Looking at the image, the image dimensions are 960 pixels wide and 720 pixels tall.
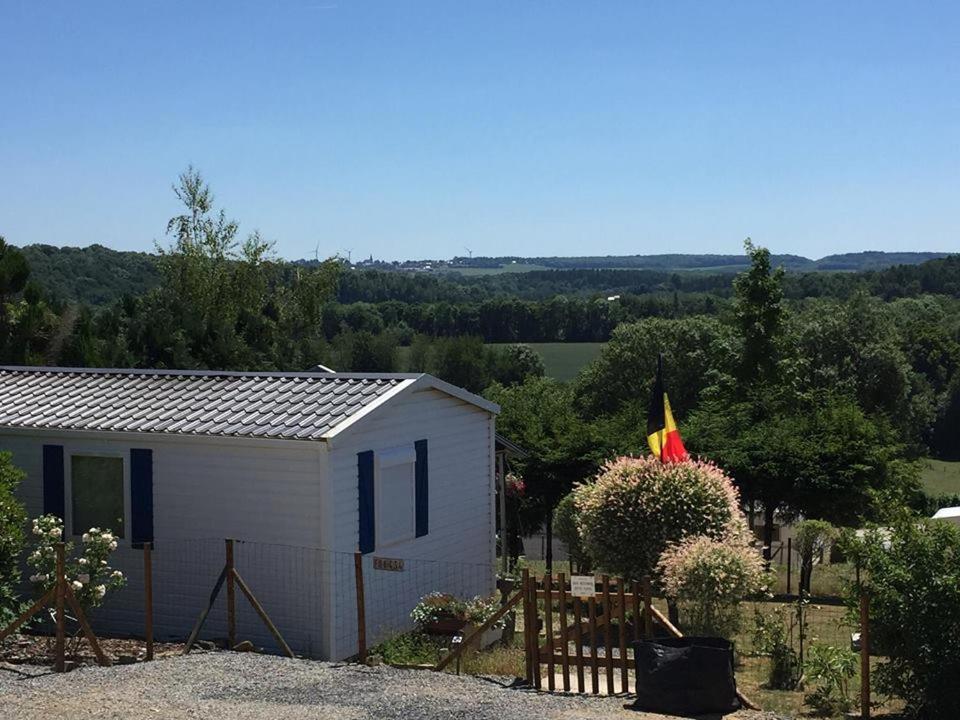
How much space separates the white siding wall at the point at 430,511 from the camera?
508 inches

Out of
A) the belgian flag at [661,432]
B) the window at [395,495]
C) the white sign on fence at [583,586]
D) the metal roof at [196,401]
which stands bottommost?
the white sign on fence at [583,586]

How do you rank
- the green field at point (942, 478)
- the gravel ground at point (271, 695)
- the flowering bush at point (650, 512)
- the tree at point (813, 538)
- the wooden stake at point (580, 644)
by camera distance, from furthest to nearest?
1. the green field at point (942, 478)
2. the tree at point (813, 538)
3. the flowering bush at point (650, 512)
4. the wooden stake at point (580, 644)
5. the gravel ground at point (271, 695)

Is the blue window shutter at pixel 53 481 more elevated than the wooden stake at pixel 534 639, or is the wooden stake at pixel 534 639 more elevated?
the blue window shutter at pixel 53 481

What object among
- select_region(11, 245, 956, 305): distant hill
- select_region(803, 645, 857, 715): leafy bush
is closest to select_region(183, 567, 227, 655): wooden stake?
select_region(803, 645, 857, 715): leafy bush

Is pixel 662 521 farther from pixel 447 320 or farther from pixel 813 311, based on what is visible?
pixel 447 320

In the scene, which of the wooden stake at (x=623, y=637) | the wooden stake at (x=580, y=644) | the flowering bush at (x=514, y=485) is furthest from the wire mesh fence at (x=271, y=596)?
the flowering bush at (x=514, y=485)

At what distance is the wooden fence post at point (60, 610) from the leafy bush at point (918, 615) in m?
7.23

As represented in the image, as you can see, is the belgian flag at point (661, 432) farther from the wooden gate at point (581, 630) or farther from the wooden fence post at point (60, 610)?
the wooden fence post at point (60, 610)

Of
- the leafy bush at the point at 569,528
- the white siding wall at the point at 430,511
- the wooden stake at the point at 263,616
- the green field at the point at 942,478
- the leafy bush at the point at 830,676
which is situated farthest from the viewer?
the green field at the point at 942,478

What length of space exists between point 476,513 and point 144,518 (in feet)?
14.7

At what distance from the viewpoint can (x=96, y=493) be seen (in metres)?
13.9

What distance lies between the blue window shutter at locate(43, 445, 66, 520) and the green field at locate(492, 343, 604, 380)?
84.3 meters

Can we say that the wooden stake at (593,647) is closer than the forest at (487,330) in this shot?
Yes

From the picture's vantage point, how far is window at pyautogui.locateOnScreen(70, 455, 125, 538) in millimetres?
13781
